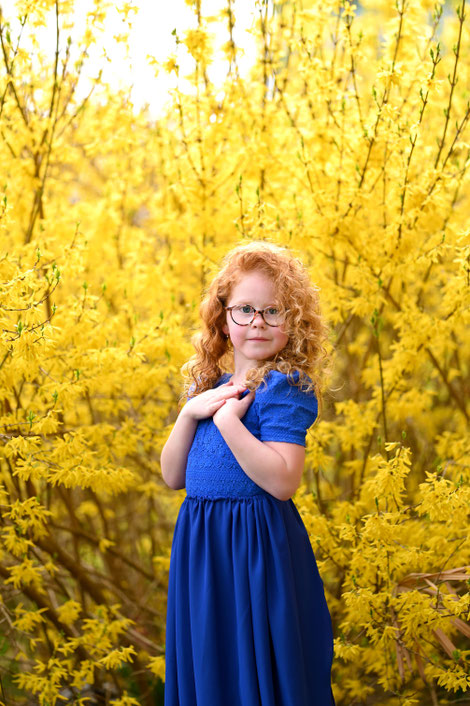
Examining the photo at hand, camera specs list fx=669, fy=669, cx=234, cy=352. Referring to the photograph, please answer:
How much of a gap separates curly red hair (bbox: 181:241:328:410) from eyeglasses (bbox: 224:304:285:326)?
26 millimetres

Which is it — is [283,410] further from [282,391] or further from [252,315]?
[252,315]

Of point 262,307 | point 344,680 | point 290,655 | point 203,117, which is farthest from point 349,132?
point 344,680

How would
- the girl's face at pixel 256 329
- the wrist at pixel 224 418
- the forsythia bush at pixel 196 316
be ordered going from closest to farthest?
1. the wrist at pixel 224 418
2. the girl's face at pixel 256 329
3. the forsythia bush at pixel 196 316

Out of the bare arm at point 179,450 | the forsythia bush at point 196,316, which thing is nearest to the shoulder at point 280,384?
the bare arm at point 179,450

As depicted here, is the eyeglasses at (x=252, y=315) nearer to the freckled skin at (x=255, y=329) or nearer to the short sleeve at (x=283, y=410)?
the freckled skin at (x=255, y=329)

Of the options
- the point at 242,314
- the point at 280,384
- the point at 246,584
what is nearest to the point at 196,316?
the point at 242,314

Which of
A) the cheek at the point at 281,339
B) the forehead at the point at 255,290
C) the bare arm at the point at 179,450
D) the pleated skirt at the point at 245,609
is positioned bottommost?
the pleated skirt at the point at 245,609

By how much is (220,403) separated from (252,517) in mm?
286

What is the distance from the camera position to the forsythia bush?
2270mm

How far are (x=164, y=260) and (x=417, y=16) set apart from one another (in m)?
1.62

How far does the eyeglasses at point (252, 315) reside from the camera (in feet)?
5.57

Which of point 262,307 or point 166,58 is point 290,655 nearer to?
point 262,307

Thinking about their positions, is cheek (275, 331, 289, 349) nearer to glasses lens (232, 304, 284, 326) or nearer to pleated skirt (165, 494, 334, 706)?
glasses lens (232, 304, 284, 326)

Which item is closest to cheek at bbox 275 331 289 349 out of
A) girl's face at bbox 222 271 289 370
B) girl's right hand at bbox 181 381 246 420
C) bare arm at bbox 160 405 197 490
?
girl's face at bbox 222 271 289 370
